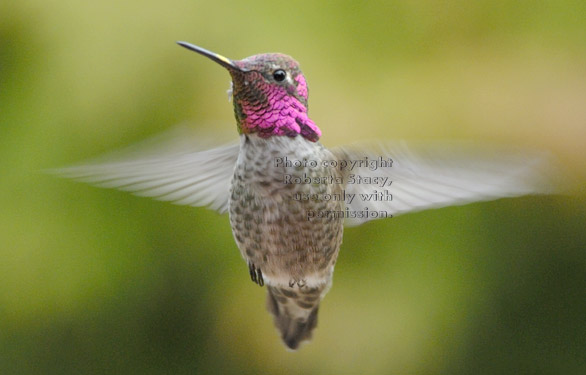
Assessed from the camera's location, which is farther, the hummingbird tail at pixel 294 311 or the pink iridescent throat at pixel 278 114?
the hummingbird tail at pixel 294 311

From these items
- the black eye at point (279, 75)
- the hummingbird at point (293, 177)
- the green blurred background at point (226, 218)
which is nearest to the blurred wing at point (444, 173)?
the hummingbird at point (293, 177)

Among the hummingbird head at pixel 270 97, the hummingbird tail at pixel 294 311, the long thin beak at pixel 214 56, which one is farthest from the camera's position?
the hummingbird tail at pixel 294 311

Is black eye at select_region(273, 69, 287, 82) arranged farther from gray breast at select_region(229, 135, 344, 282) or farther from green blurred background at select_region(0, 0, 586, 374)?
green blurred background at select_region(0, 0, 586, 374)

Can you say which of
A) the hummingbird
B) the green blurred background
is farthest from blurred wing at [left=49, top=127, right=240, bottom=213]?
the green blurred background

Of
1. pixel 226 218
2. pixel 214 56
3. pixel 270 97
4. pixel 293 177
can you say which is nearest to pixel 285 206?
pixel 293 177

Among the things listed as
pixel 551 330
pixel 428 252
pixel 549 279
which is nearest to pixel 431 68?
pixel 428 252

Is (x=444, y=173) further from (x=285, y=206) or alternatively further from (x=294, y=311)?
(x=294, y=311)

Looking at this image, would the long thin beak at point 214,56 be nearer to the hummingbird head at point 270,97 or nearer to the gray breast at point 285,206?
the hummingbird head at point 270,97
